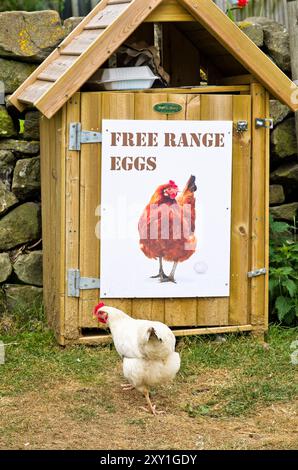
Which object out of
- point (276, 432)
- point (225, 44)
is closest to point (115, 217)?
point (225, 44)

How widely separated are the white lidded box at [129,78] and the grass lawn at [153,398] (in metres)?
1.88

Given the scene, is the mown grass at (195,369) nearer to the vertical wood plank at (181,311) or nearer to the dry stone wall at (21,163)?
the vertical wood plank at (181,311)

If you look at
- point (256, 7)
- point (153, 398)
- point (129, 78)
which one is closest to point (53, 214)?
point (129, 78)

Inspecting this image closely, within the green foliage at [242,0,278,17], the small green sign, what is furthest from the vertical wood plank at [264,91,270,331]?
the green foliage at [242,0,278,17]

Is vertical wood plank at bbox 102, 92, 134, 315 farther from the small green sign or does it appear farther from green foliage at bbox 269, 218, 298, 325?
green foliage at bbox 269, 218, 298, 325

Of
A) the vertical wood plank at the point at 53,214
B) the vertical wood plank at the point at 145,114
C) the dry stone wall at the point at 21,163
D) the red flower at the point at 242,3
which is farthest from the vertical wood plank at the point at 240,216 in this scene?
the dry stone wall at the point at 21,163

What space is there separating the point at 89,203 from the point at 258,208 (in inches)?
48.7

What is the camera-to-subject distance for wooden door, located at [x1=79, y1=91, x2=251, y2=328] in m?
6.77

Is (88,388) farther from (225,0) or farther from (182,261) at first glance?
(225,0)

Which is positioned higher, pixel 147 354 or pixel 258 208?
pixel 258 208

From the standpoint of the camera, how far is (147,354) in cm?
574

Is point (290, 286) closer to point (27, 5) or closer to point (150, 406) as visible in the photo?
point (150, 406)

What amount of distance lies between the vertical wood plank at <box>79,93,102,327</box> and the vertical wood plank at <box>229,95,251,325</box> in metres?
0.99

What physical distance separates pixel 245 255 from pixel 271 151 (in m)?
1.26
